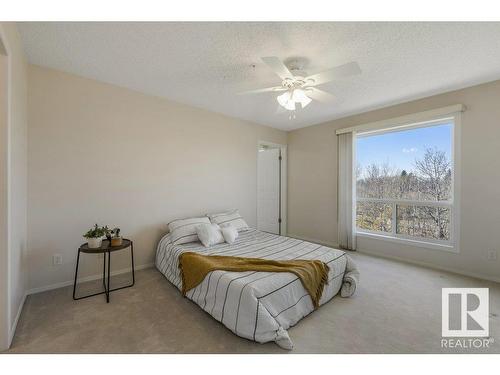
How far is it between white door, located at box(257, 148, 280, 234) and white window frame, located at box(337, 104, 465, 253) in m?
1.87

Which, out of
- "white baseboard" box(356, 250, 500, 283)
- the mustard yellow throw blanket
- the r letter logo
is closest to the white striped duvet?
the mustard yellow throw blanket

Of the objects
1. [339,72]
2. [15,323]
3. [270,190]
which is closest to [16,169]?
[15,323]

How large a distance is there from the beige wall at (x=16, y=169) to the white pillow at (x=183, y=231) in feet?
4.67

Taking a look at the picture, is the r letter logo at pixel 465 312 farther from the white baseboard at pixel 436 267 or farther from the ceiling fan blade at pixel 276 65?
the ceiling fan blade at pixel 276 65

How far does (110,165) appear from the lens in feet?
9.20

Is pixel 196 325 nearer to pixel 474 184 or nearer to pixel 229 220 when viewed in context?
pixel 229 220

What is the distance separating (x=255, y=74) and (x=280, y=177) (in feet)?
9.32

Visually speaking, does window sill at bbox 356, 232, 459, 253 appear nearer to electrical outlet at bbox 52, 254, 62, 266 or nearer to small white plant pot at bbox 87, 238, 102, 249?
small white plant pot at bbox 87, 238, 102, 249

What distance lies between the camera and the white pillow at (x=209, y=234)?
285 centimetres

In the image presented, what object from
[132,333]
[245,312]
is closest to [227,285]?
Answer: [245,312]

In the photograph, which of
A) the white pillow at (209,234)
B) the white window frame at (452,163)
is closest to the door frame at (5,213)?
the white pillow at (209,234)

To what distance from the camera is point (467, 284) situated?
265cm

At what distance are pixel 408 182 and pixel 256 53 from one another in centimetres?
312

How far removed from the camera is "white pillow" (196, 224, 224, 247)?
9.34ft
